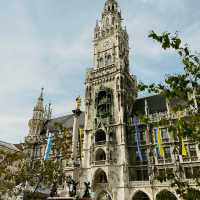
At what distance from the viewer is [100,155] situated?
42906 mm

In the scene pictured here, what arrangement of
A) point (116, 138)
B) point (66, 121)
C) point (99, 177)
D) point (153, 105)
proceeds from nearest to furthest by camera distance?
point (99, 177), point (116, 138), point (153, 105), point (66, 121)

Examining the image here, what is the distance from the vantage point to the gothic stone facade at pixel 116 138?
3747 centimetres

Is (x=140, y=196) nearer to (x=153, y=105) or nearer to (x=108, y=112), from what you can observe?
(x=108, y=112)

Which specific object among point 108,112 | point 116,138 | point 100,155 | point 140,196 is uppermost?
point 108,112

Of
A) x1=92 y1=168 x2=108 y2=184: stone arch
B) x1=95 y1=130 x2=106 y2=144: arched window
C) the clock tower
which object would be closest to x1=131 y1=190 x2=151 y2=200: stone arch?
the clock tower

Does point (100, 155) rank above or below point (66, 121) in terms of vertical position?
below

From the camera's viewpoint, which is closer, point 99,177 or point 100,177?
point 99,177

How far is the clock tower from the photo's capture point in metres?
38.8

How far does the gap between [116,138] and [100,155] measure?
464 cm

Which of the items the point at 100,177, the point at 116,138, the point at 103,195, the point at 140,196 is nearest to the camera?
the point at 140,196

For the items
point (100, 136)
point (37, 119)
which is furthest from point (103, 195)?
point (37, 119)

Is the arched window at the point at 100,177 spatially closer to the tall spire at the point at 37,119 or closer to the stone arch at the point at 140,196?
the stone arch at the point at 140,196

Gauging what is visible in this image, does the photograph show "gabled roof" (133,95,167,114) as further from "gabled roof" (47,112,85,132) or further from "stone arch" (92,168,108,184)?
"gabled roof" (47,112,85,132)

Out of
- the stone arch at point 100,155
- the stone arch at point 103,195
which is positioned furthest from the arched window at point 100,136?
the stone arch at point 103,195
